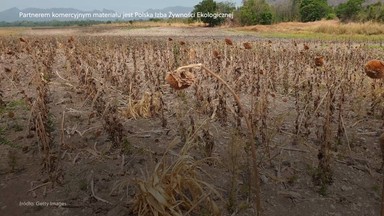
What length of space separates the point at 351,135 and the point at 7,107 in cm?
485

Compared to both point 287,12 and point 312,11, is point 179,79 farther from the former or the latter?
point 287,12

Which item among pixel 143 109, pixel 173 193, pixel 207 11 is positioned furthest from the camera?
pixel 207 11

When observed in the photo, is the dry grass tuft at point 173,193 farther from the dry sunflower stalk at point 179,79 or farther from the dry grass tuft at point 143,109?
the dry grass tuft at point 143,109

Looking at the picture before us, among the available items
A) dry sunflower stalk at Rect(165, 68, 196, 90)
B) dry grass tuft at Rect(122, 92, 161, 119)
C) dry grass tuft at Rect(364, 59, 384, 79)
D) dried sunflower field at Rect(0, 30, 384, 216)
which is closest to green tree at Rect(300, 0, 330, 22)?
dried sunflower field at Rect(0, 30, 384, 216)

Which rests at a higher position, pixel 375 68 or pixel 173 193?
pixel 375 68

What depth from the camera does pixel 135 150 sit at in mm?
3748

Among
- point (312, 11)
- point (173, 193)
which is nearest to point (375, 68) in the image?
point (173, 193)

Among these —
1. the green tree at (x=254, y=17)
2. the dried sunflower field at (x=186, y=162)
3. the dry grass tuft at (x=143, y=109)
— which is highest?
the green tree at (x=254, y=17)

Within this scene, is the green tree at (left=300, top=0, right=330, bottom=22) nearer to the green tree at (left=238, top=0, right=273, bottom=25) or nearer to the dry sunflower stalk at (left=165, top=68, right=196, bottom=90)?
the green tree at (left=238, top=0, right=273, bottom=25)

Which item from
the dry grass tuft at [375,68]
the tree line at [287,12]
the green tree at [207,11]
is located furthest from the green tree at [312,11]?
the dry grass tuft at [375,68]

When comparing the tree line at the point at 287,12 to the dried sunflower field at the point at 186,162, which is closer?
the dried sunflower field at the point at 186,162

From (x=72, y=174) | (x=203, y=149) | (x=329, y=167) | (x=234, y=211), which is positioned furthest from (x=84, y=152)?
(x=329, y=167)

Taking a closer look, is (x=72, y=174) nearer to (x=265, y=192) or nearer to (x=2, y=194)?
(x=2, y=194)

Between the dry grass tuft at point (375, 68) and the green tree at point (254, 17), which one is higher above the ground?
the green tree at point (254, 17)
